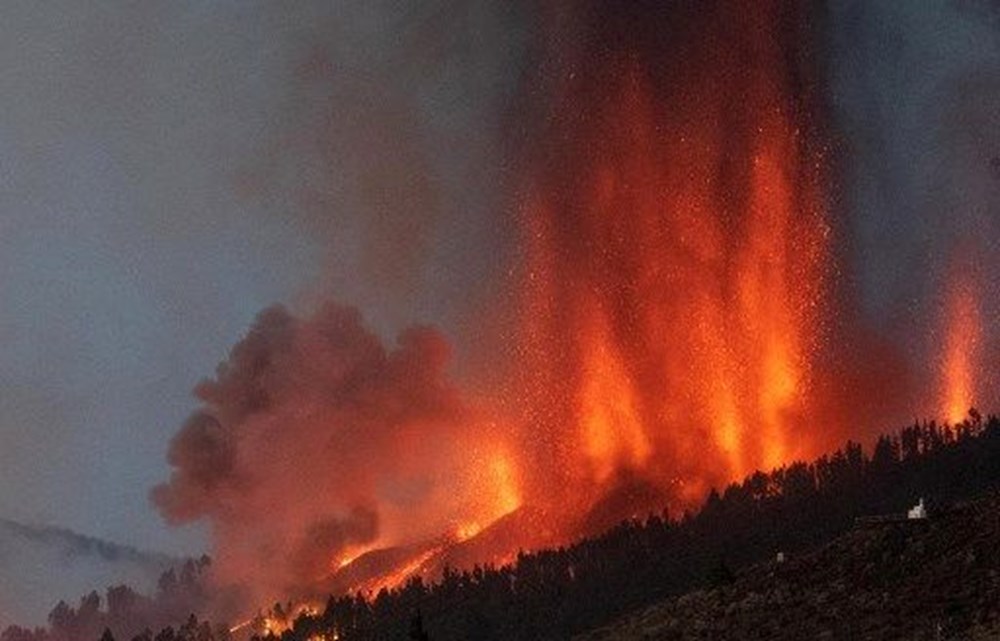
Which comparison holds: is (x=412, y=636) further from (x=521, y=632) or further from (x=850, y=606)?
(x=521, y=632)

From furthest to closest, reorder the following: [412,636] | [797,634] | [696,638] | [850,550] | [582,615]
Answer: [582,615] → [850,550] → [696,638] → [797,634] → [412,636]

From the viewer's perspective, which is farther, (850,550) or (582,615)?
(582,615)

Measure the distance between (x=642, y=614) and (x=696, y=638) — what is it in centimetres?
1626

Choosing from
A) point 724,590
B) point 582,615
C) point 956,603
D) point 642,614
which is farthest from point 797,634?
point 582,615

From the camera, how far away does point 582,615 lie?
18975 centimetres

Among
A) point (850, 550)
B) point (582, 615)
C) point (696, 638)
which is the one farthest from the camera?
point (582, 615)

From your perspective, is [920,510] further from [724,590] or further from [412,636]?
[412,636]

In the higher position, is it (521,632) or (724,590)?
(521,632)

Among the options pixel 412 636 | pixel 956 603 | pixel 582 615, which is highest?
pixel 582 615

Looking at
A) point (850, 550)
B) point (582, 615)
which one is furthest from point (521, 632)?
point (850, 550)

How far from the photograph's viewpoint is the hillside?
254 ft

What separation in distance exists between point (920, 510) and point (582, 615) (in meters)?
96.8

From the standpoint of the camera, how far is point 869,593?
86.9 meters

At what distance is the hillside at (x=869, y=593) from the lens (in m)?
77.6
